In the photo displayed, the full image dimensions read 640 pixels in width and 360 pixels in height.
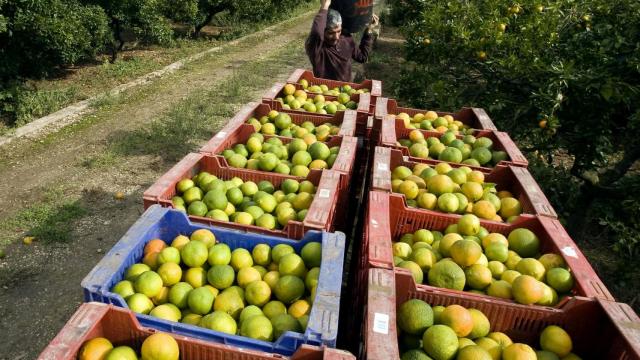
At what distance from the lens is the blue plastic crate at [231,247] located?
5.60ft

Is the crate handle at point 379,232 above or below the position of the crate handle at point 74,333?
above

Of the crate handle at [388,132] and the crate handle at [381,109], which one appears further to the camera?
the crate handle at [381,109]

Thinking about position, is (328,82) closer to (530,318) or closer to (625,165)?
(625,165)

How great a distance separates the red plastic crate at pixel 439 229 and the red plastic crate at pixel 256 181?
0.84ft

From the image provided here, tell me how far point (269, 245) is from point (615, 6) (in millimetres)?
5140

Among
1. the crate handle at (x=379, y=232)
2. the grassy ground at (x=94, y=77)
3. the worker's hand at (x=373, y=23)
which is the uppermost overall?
the worker's hand at (x=373, y=23)

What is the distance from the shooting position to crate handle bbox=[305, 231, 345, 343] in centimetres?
172

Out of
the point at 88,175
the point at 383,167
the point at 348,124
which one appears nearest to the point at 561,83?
the point at 348,124

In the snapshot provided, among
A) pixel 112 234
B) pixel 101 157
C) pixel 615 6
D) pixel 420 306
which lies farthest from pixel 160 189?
pixel 615 6

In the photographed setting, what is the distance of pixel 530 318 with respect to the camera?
215 cm

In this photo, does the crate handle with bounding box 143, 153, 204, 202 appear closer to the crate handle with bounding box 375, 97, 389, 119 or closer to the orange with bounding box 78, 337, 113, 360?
the orange with bounding box 78, 337, 113, 360

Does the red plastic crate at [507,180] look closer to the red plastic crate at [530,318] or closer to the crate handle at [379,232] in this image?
the crate handle at [379,232]

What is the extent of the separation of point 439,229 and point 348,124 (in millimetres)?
1403

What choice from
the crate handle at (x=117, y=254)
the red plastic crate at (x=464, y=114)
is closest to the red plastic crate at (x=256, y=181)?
the crate handle at (x=117, y=254)
